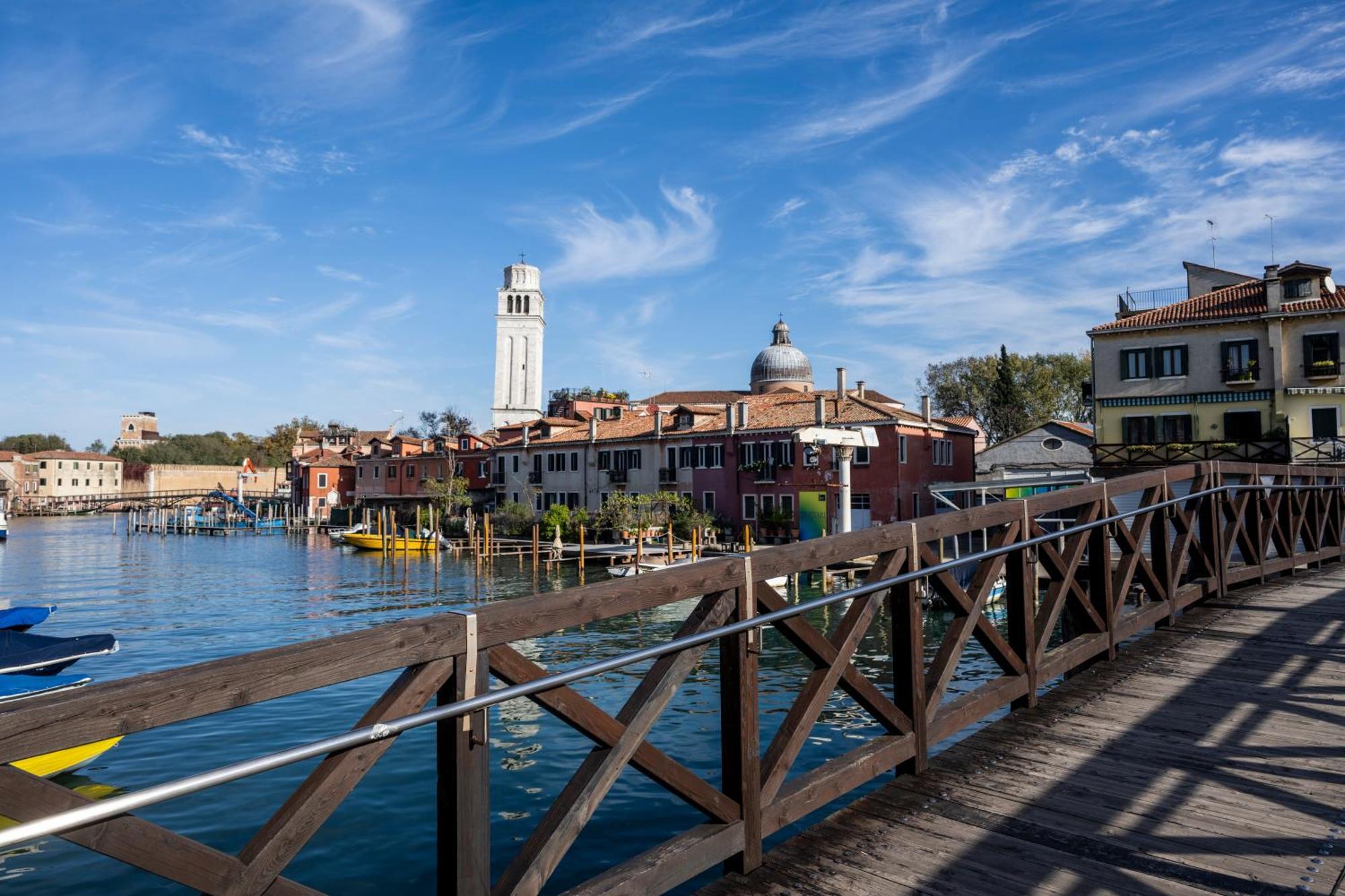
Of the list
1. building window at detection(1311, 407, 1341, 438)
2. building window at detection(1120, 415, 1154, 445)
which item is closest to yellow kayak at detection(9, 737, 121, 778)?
building window at detection(1120, 415, 1154, 445)

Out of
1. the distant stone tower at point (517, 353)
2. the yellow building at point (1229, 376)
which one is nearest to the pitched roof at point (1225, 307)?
the yellow building at point (1229, 376)

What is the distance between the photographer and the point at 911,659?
4.41 meters

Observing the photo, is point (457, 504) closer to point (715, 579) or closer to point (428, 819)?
point (428, 819)

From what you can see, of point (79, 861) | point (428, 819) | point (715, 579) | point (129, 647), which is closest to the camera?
point (715, 579)

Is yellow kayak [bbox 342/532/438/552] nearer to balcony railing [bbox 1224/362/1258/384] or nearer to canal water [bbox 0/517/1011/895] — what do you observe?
canal water [bbox 0/517/1011/895]

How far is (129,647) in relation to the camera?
20.4m

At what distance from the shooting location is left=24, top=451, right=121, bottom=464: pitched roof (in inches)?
4304

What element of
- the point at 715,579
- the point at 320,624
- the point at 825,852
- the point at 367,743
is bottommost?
the point at 320,624

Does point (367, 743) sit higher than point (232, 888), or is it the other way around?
point (367, 743)

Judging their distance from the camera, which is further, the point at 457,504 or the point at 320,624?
the point at 457,504

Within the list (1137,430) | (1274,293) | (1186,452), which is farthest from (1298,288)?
(1137,430)

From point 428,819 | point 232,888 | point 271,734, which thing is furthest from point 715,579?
point 271,734

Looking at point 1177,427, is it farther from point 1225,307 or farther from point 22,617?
point 22,617

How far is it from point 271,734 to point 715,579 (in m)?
12.1
